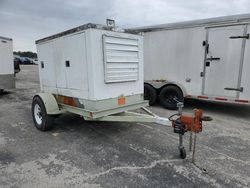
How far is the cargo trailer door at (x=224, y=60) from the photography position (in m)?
5.33

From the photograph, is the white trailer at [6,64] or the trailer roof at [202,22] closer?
the trailer roof at [202,22]

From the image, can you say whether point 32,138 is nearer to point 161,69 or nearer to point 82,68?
point 82,68

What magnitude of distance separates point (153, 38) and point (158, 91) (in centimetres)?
175

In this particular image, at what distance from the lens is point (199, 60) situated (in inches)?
235

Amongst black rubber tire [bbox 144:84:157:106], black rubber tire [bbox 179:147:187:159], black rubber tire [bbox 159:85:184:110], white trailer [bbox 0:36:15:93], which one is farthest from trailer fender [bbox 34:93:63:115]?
white trailer [bbox 0:36:15:93]

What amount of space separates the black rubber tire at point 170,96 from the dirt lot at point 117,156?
139cm

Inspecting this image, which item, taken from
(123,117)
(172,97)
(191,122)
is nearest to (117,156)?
(123,117)

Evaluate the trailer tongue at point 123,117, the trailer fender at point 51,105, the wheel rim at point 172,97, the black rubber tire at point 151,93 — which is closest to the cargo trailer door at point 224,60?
the wheel rim at point 172,97

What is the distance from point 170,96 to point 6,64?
23.3ft

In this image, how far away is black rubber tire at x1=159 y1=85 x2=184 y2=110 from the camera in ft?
21.1

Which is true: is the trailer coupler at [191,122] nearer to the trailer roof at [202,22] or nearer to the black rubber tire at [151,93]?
the trailer roof at [202,22]

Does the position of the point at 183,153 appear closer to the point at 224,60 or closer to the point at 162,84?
the point at 224,60

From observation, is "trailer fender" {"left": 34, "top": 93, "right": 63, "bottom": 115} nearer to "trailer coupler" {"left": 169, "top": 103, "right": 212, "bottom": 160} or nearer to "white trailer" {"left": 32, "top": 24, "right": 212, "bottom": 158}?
"white trailer" {"left": 32, "top": 24, "right": 212, "bottom": 158}

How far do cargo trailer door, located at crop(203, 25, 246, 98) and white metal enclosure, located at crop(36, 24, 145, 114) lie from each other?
245 centimetres
